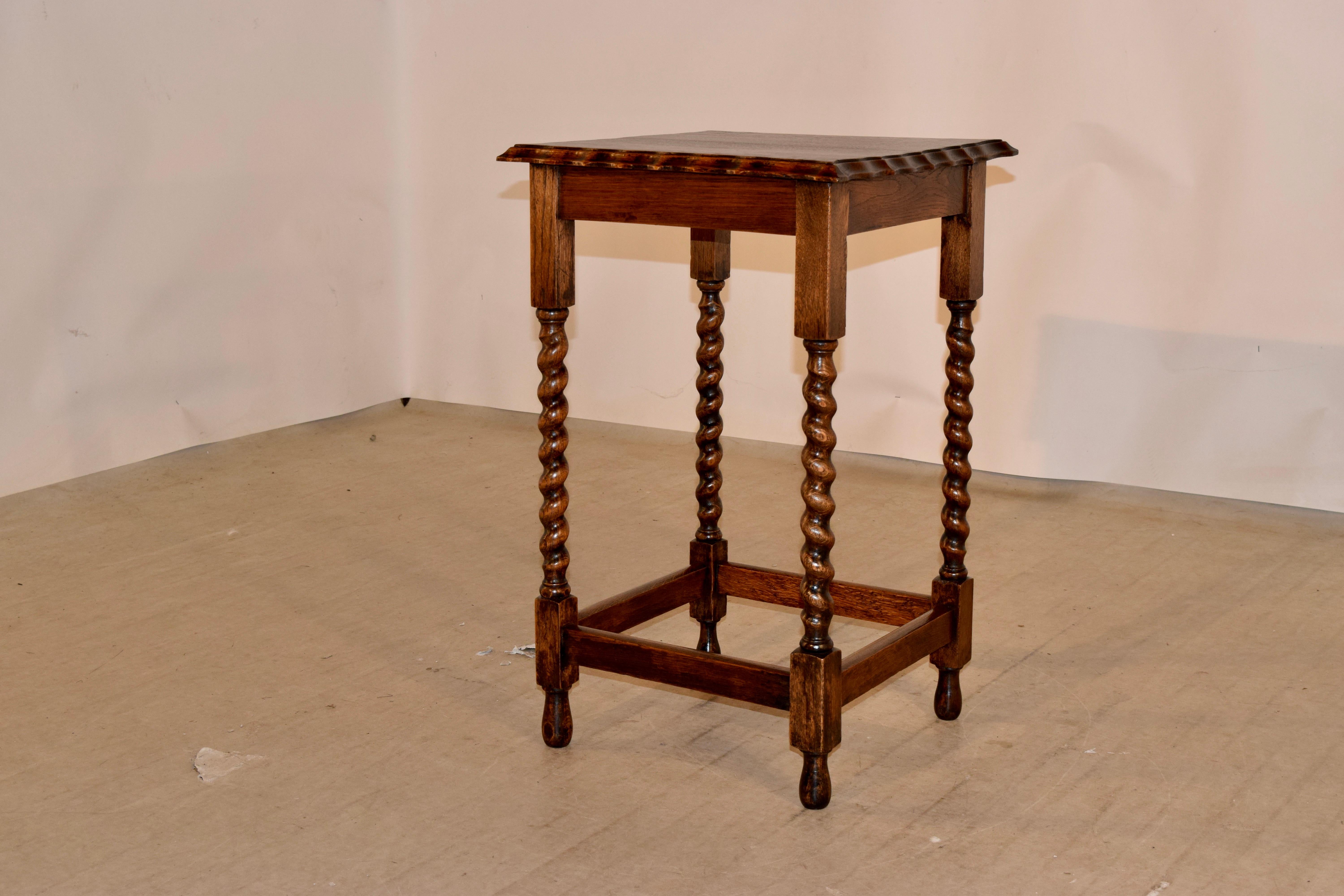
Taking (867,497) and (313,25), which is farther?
(313,25)

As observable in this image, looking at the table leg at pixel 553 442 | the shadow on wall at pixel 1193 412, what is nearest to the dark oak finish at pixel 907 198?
the table leg at pixel 553 442

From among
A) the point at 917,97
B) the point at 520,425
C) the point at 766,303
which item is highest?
the point at 917,97

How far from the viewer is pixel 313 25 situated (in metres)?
4.17

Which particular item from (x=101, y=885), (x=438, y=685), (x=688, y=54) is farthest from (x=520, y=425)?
(x=101, y=885)

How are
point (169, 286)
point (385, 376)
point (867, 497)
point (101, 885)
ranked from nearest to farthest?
point (101, 885) → point (867, 497) → point (169, 286) → point (385, 376)

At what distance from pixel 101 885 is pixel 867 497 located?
6.94ft

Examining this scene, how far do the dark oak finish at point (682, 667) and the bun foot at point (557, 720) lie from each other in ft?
0.20

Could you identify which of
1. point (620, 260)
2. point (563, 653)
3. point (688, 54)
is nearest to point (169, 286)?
point (620, 260)

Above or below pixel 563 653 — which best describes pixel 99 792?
below

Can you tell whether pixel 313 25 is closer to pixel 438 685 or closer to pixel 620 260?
pixel 620 260

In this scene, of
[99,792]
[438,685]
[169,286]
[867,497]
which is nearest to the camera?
[99,792]

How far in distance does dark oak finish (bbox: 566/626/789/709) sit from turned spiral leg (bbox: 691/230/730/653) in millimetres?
236

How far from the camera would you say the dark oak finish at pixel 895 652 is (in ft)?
6.49

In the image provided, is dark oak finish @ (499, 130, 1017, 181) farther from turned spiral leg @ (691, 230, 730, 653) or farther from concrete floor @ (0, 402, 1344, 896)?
concrete floor @ (0, 402, 1344, 896)
